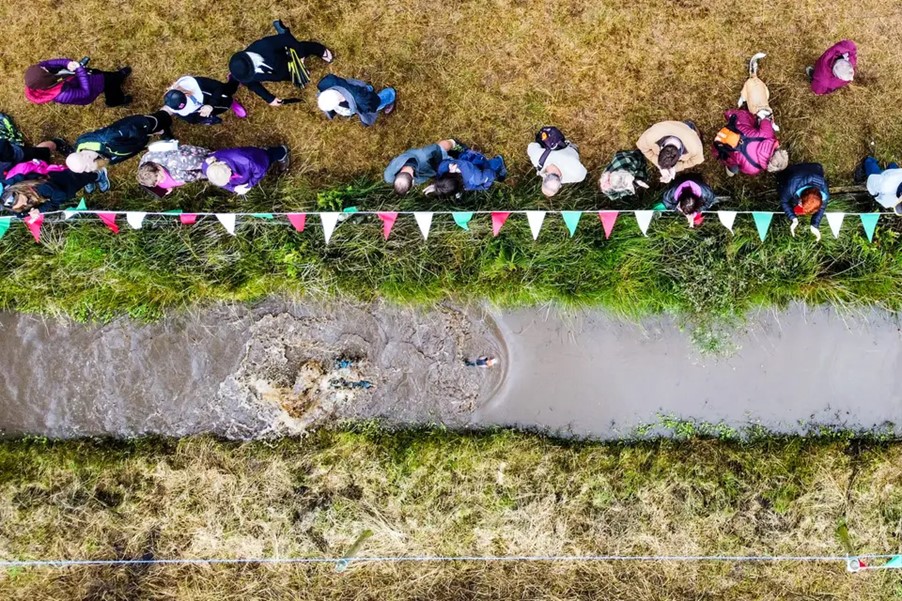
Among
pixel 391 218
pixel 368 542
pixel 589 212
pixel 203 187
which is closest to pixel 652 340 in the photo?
pixel 589 212

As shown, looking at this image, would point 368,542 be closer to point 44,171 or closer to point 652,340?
point 652,340

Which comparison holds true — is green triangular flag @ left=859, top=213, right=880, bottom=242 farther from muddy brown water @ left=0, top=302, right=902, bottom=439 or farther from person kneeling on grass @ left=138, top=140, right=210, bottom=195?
person kneeling on grass @ left=138, top=140, right=210, bottom=195

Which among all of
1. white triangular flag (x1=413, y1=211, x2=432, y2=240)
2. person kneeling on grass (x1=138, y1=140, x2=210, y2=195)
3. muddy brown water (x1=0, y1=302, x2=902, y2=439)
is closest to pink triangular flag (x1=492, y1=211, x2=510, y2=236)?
white triangular flag (x1=413, y1=211, x2=432, y2=240)

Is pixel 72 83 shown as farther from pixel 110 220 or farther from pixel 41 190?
pixel 110 220

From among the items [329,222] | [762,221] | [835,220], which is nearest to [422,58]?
[329,222]

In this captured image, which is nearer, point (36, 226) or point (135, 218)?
point (135, 218)

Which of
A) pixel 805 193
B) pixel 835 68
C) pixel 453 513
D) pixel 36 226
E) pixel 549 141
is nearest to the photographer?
pixel 805 193

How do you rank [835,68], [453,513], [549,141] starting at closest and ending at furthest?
[549,141]
[835,68]
[453,513]
